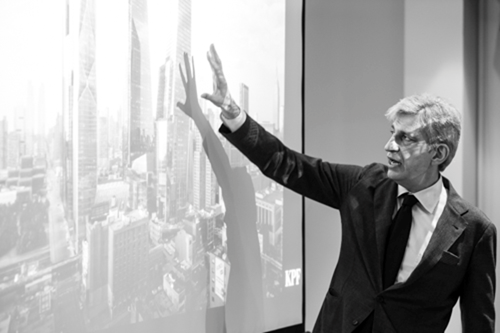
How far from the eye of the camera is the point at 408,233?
5.10 ft

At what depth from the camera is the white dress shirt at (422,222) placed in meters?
1.55

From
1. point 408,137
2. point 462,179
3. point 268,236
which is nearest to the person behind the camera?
point 408,137

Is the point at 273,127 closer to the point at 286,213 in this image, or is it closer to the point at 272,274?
the point at 286,213

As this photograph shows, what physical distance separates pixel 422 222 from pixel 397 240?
109 millimetres

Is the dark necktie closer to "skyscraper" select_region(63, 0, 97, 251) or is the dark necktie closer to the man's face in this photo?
the man's face

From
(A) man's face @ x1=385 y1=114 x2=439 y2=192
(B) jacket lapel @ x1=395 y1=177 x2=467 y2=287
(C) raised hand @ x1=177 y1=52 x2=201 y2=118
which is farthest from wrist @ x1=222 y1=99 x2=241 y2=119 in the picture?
(B) jacket lapel @ x1=395 y1=177 x2=467 y2=287

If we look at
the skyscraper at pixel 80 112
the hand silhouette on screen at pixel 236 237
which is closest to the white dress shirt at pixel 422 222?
the hand silhouette on screen at pixel 236 237

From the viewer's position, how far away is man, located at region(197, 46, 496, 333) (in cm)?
150

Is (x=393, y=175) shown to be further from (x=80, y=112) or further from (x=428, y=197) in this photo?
(x=80, y=112)

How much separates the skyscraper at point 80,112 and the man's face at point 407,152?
914 millimetres

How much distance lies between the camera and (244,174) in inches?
69.6

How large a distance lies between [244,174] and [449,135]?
2.36ft

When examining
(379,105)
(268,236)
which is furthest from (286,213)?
(379,105)

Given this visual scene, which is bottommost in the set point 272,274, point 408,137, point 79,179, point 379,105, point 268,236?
point 272,274
